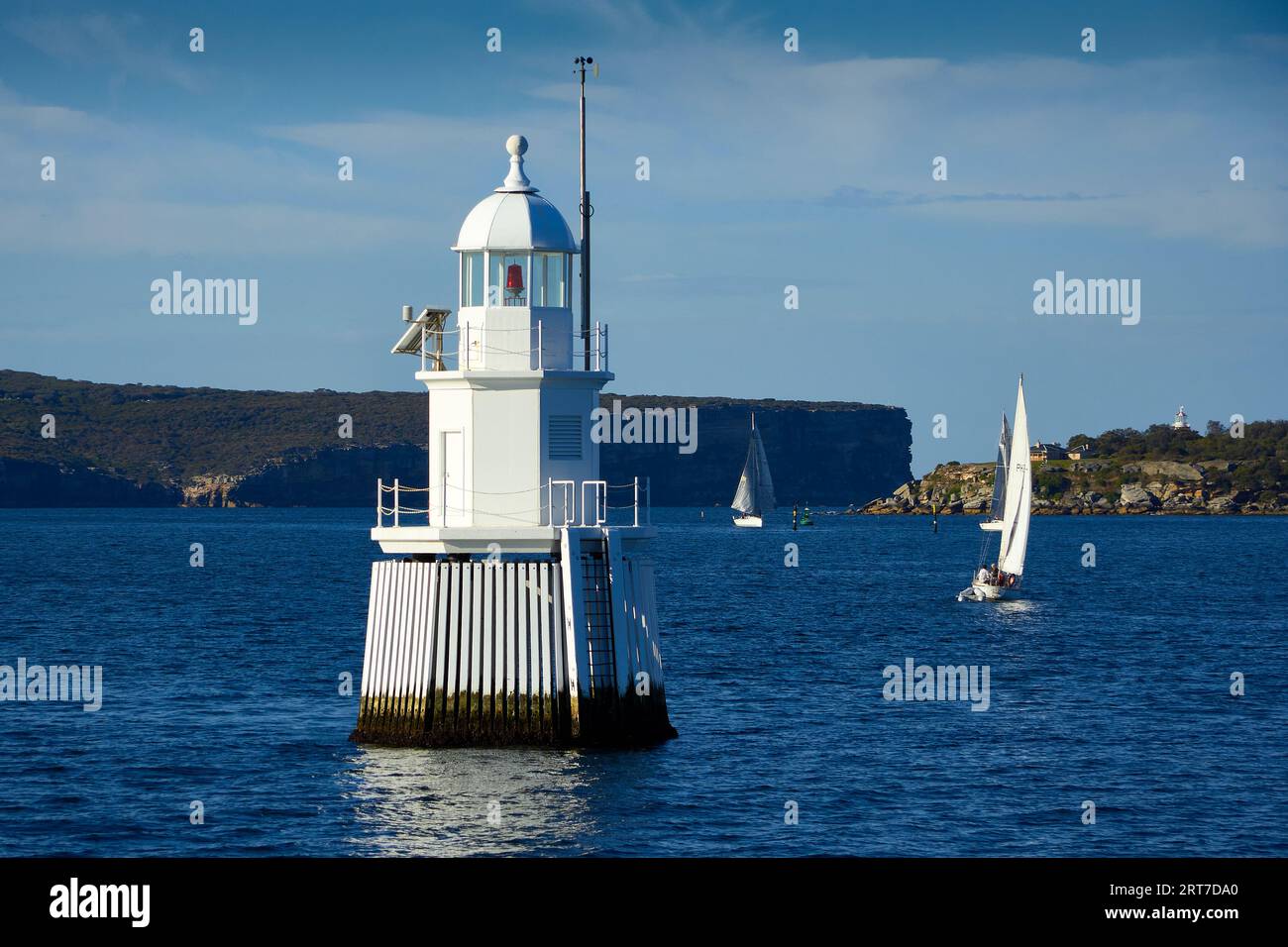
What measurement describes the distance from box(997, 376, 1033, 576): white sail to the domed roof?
170ft

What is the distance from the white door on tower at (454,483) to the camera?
2822 centimetres

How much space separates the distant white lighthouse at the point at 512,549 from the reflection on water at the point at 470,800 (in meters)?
0.45

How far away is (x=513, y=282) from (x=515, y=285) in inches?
2.6

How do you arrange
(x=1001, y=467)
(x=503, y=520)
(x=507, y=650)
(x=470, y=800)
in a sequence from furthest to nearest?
(x=1001, y=467) → (x=503, y=520) → (x=507, y=650) → (x=470, y=800)

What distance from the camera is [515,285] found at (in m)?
28.7

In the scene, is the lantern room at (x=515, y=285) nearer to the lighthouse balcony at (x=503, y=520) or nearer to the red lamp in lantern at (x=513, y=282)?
the red lamp in lantern at (x=513, y=282)

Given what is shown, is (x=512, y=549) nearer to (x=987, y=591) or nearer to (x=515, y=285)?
(x=515, y=285)

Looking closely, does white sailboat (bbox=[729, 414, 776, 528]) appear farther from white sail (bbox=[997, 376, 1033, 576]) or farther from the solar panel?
the solar panel

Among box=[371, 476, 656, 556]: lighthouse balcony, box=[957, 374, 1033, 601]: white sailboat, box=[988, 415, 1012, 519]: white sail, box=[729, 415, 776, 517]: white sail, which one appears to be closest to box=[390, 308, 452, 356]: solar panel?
box=[371, 476, 656, 556]: lighthouse balcony

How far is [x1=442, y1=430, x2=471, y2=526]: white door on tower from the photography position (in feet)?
92.6

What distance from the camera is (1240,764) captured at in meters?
31.5

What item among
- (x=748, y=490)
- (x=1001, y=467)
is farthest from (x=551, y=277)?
(x=748, y=490)

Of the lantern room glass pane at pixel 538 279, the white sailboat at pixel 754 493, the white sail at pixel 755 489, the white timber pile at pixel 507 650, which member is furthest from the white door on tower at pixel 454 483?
the white sailboat at pixel 754 493
